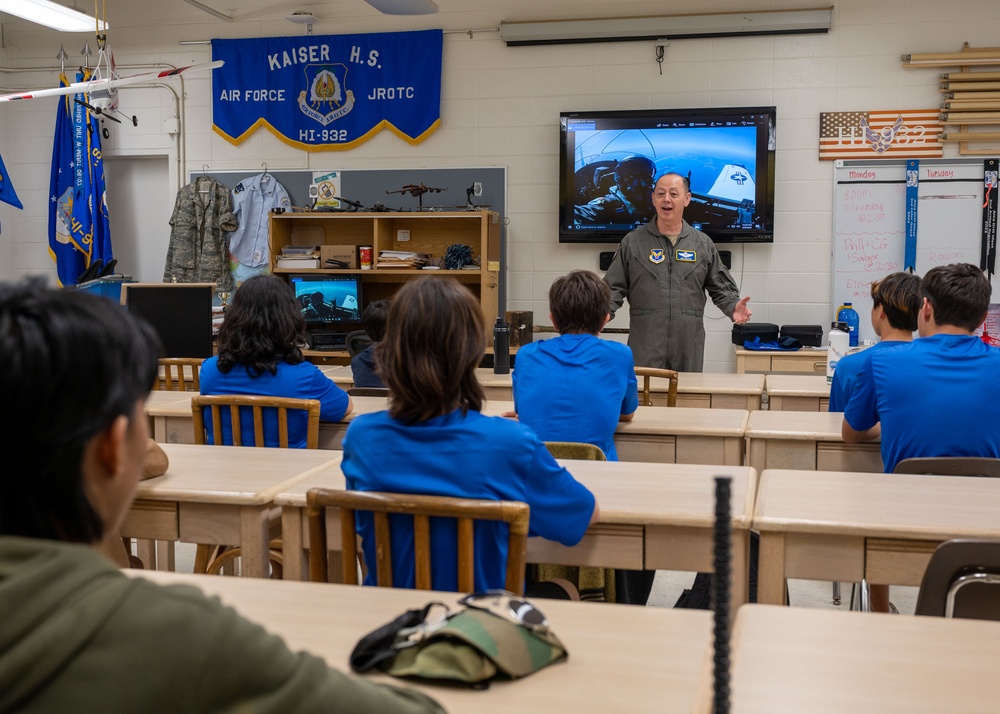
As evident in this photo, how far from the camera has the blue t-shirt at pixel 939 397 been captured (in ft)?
8.86

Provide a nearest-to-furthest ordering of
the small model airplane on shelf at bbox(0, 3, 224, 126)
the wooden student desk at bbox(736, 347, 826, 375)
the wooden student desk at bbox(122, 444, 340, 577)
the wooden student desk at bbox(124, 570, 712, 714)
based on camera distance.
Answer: the wooden student desk at bbox(124, 570, 712, 714), the wooden student desk at bbox(122, 444, 340, 577), the small model airplane on shelf at bbox(0, 3, 224, 126), the wooden student desk at bbox(736, 347, 826, 375)

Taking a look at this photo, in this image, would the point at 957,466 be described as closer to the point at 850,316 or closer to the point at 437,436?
the point at 437,436

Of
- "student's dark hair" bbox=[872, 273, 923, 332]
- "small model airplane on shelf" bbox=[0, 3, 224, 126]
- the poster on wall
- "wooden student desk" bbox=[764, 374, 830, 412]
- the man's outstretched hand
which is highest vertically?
"small model airplane on shelf" bbox=[0, 3, 224, 126]

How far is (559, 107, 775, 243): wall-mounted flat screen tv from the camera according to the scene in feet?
21.8

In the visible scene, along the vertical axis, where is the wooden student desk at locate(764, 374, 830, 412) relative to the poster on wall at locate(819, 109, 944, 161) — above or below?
below

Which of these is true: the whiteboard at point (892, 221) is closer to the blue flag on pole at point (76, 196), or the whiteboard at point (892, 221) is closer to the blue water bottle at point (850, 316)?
the blue water bottle at point (850, 316)

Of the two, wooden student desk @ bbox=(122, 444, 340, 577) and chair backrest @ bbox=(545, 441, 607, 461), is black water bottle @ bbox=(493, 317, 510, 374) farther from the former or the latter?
wooden student desk @ bbox=(122, 444, 340, 577)

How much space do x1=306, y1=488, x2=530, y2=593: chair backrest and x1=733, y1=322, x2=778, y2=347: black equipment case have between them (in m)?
4.99

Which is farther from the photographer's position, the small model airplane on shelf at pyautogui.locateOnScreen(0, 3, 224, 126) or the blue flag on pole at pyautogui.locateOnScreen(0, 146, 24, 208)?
the blue flag on pole at pyautogui.locateOnScreen(0, 146, 24, 208)

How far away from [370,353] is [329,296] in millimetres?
3010

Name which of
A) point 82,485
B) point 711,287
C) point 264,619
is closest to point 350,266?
point 711,287

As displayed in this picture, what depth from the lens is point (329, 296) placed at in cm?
699

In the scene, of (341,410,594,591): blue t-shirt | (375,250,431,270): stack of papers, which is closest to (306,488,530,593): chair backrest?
(341,410,594,591): blue t-shirt

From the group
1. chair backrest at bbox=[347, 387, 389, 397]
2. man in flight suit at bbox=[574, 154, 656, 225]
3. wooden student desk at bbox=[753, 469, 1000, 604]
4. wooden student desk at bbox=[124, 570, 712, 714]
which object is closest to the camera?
wooden student desk at bbox=[124, 570, 712, 714]
